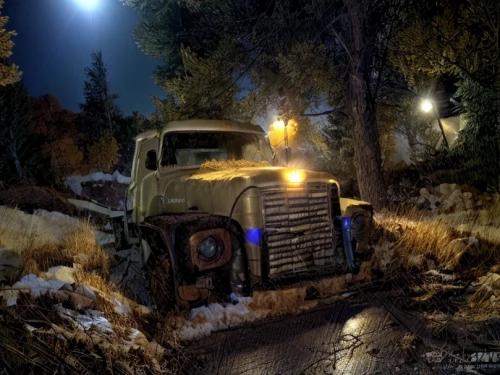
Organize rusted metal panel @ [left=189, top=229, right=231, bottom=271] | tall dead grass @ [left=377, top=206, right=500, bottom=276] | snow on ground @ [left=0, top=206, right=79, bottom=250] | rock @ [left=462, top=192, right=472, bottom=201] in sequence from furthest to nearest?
rock @ [left=462, top=192, right=472, bottom=201], snow on ground @ [left=0, top=206, right=79, bottom=250], tall dead grass @ [left=377, top=206, right=500, bottom=276], rusted metal panel @ [left=189, top=229, right=231, bottom=271]

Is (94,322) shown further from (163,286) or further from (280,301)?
(280,301)

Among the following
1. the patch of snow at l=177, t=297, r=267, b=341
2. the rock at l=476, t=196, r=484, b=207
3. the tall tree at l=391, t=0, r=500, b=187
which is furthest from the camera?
the rock at l=476, t=196, r=484, b=207

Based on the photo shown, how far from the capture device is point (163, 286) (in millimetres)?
4484

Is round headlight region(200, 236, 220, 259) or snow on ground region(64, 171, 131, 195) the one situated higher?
snow on ground region(64, 171, 131, 195)

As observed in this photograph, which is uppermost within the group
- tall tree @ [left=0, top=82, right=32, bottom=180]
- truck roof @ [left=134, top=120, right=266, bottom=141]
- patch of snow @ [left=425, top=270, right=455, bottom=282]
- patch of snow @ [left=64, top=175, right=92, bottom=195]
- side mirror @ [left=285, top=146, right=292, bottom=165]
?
tall tree @ [left=0, top=82, right=32, bottom=180]

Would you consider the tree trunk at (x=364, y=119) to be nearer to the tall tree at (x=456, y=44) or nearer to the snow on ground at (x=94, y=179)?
the tall tree at (x=456, y=44)

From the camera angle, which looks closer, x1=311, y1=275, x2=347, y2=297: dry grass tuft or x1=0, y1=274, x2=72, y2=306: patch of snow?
x1=0, y1=274, x2=72, y2=306: patch of snow

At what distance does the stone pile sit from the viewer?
9773 mm

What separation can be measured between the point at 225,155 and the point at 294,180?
187cm

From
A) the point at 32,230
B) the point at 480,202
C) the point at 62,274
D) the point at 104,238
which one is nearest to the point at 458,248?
the point at 480,202

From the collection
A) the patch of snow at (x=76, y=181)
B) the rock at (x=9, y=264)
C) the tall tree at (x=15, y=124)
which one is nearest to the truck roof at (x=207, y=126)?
the rock at (x=9, y=264)

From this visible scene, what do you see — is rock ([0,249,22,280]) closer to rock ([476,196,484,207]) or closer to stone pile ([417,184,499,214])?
stone pile ([417,184,499,214])

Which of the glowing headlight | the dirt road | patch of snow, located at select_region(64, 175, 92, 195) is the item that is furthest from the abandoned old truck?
patch of snow, located at select_region(64, 175, 92, 195)

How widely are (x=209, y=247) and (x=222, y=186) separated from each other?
2.70ft
